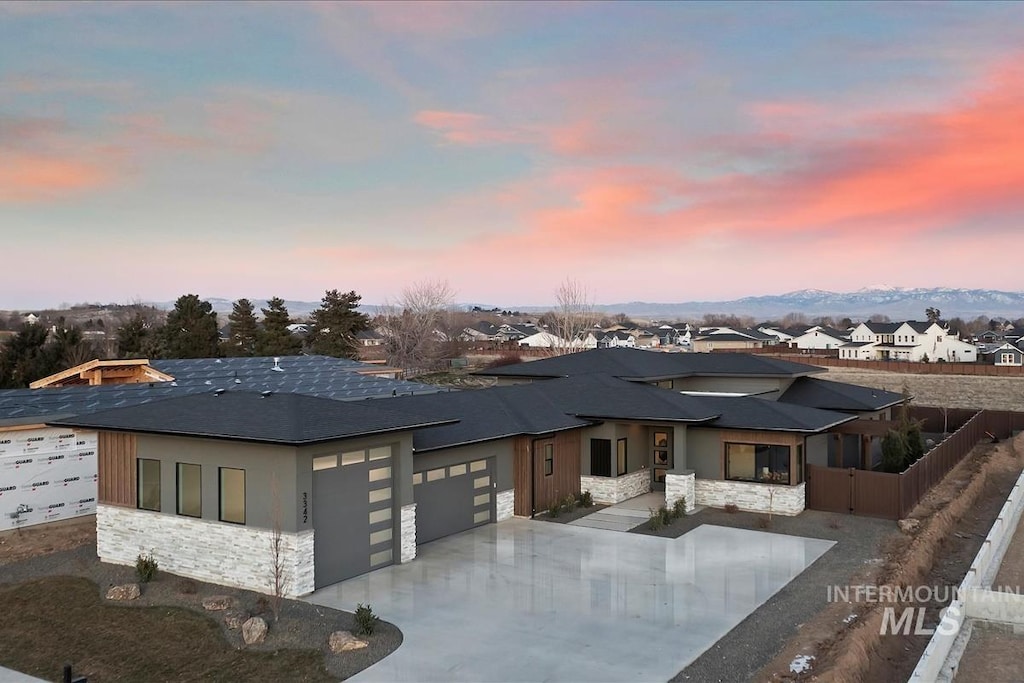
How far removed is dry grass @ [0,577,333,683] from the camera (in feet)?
38.5

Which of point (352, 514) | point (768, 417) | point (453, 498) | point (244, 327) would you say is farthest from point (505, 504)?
point (244, 327)

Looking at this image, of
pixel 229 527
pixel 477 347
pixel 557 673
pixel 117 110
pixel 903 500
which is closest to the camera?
pixel 557 673

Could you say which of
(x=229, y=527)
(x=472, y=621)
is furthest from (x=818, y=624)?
(x=229, y=527)

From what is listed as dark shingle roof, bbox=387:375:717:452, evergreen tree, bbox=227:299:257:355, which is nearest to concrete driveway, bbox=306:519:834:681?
dark shingle roof, bbox=387:375:717:452

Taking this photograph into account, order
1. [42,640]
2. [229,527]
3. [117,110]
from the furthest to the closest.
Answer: [117,110]
[229,527]
[42,640]

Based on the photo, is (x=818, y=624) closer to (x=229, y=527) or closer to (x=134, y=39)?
(x=229, y=527)

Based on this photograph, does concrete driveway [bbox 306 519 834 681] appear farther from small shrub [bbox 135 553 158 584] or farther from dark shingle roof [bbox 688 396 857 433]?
small shrub [bbox 135 553 158 584]

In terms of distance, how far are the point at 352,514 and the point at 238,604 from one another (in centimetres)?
295

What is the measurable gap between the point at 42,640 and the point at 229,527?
3.72 m

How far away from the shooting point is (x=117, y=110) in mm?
36219

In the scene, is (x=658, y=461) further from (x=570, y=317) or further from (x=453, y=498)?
(x=570, y=317)

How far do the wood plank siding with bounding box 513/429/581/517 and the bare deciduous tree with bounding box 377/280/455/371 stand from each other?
5256 centimetres

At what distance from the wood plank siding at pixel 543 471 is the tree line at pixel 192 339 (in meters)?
37.0

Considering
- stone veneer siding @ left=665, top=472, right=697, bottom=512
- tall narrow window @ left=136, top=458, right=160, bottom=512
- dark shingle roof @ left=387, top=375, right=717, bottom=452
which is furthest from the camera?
stone veneer siding @ left=665, top=472, right=697, bottom=512
